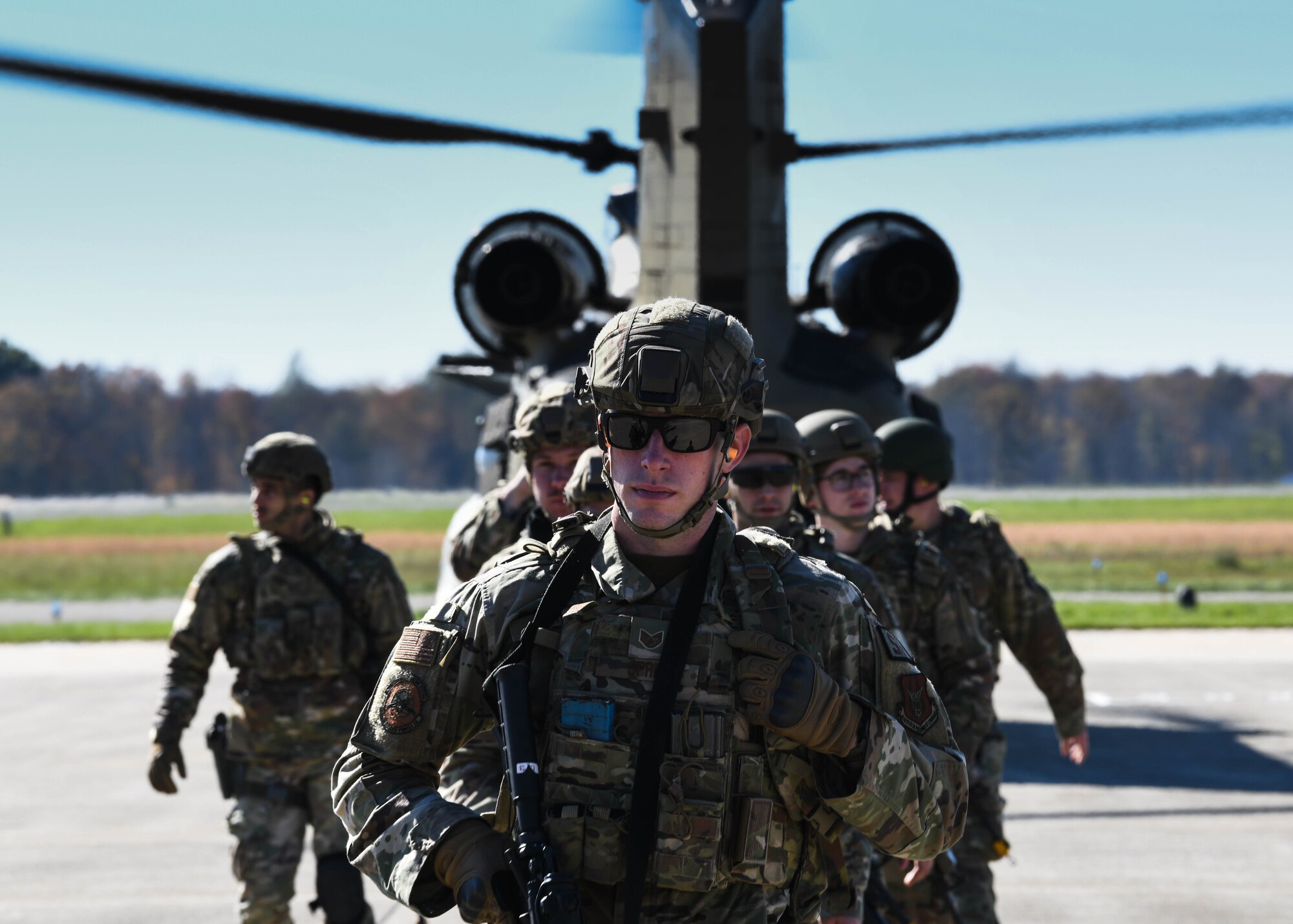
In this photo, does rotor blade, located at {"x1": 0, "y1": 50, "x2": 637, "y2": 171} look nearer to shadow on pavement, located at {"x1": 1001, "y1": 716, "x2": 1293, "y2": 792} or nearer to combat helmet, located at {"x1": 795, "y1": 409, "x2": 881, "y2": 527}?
combat helmet, located at {"x1": 795, "y1": 409, "x2": 881, "y2": 527}

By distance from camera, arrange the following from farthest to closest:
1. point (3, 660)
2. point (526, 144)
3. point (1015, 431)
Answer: point (1015, 431) → point (3, 660) → point (526, 144)

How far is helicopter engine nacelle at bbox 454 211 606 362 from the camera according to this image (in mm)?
7551

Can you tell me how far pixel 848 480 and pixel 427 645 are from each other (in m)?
2.44

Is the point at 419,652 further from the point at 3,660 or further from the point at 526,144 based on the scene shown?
the point at 3,660

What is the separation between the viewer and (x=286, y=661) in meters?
5.14

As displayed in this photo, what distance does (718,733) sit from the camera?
7.07 feet

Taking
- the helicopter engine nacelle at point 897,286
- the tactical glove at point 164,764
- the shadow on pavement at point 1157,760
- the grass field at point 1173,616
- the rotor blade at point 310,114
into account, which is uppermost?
the rotor blade at point 310,114

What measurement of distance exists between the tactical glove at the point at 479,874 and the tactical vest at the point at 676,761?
0.10 m

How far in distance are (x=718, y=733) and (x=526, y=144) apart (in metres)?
5.76

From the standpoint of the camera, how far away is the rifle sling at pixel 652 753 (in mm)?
2078

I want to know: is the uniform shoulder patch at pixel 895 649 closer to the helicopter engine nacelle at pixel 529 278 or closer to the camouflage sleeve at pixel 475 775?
the camouflage sleeve at pixel 475 775

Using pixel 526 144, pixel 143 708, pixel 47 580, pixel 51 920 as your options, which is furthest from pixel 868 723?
pixel 47 580

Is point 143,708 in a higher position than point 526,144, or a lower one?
lower

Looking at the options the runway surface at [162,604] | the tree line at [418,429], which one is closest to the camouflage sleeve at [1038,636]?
the runway surface at [162,604]
